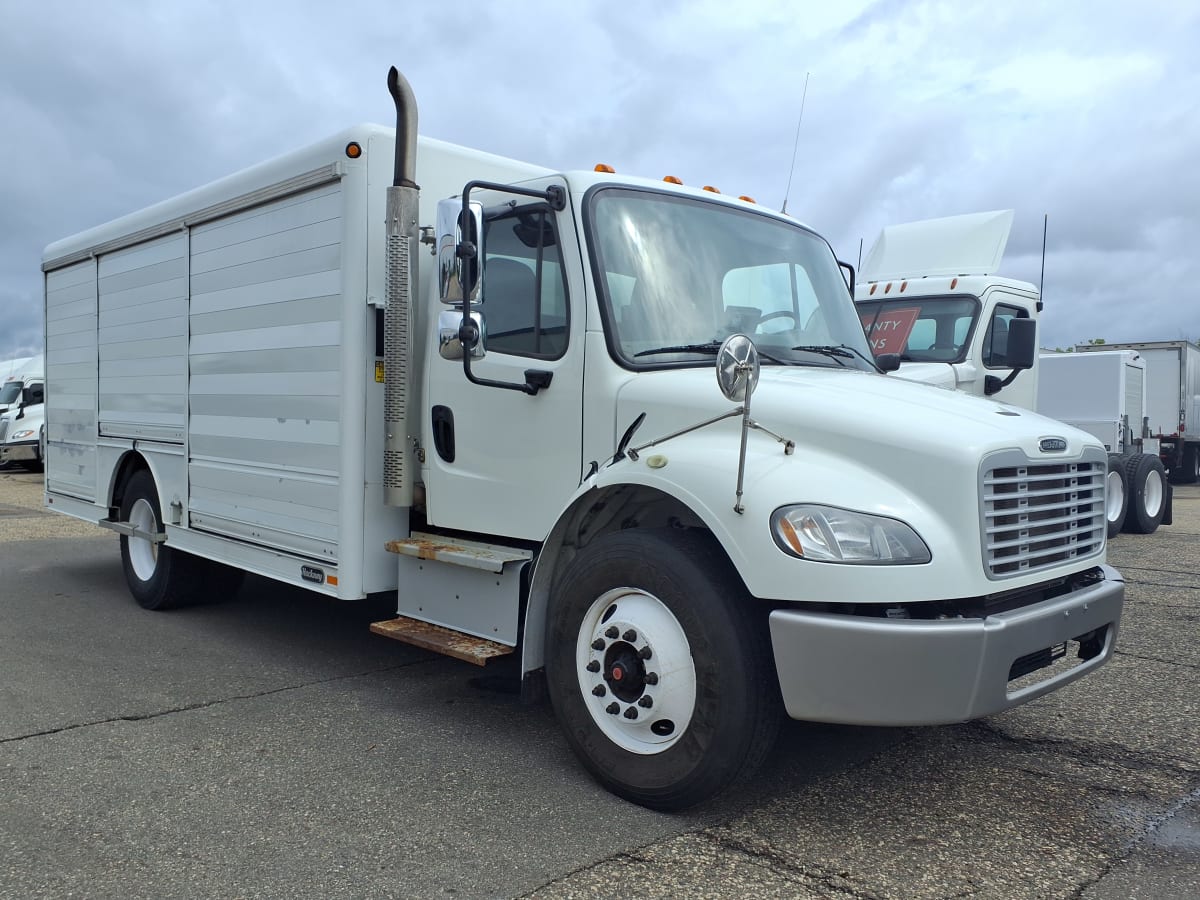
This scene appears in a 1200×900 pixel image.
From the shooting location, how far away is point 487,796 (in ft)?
12.9

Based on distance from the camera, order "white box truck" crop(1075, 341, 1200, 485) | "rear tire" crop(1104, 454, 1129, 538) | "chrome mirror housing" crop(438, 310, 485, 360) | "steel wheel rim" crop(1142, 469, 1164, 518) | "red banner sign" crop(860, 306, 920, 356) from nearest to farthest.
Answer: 1. "chrome mirror housing" crop(438, 310, 485, 360)
2. "red banner sign" crop(860, 306, 920, 356)
3. "rear tire" crop(1104, 454, 1129, 538)
4. "steel wheel rim" crop(1142, 469, 1164, 518)
5. "white box truck" crop(1075, 341, 1200, 485)

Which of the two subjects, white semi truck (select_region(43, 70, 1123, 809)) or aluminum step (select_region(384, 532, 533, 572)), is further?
aluminum step (select_region(384, 532, 533, 572))

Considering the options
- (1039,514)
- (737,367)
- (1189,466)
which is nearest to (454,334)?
(737,367)

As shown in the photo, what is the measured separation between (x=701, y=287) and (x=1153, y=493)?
36.1 ft

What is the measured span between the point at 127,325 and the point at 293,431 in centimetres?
257

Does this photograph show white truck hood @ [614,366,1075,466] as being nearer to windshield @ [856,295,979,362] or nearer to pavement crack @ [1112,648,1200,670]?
pavement crack @ [1112,648,1200,670]

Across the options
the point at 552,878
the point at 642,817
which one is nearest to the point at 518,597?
the point at 642,817

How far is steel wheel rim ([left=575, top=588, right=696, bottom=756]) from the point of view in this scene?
11.9ft

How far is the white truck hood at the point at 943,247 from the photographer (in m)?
9.96

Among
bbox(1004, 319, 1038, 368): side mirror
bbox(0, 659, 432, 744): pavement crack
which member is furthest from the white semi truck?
bbox(1004, 319, 1038, 368): side mirror

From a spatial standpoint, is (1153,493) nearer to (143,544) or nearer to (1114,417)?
(1114,417)

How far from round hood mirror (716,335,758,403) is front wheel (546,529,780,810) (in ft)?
1.99

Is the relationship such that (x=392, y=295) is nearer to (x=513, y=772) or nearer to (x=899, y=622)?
(x=513, y=772)

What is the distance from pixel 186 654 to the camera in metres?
6.15
